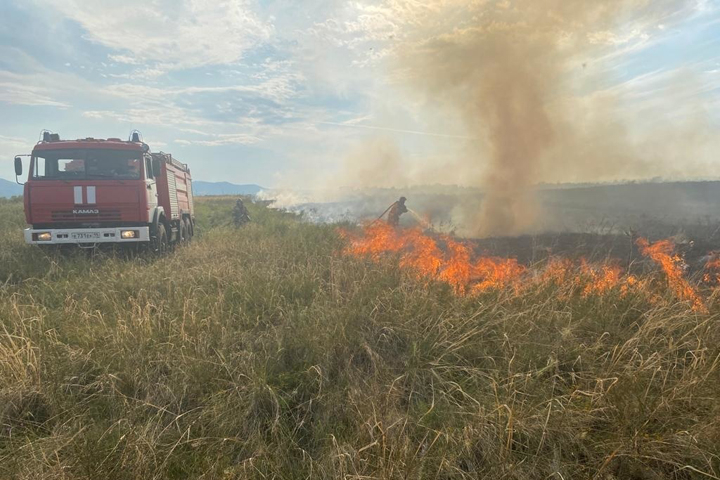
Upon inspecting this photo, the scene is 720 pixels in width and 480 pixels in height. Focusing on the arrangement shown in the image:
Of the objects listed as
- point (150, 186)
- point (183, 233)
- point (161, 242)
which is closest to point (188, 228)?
point (183, 233)

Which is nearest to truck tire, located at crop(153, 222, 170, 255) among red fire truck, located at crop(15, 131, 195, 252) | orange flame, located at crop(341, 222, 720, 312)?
red fire truck, located at crop(15, 131, 195, 252)

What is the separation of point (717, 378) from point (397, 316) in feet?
9.11

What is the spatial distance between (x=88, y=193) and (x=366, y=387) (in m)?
8.81

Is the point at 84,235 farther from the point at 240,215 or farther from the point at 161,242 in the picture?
the point at 240,215

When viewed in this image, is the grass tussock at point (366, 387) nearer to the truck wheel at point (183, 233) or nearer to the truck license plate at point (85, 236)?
the truck license plate at point (85, 236)

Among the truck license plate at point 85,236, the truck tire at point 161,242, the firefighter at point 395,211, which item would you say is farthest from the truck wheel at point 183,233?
the firefighter at point 395,211

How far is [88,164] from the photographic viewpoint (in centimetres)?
929

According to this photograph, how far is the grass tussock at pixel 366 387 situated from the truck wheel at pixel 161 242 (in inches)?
181

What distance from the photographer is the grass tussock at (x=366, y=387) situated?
2543 millimetres

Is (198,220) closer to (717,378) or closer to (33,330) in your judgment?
(33,330)

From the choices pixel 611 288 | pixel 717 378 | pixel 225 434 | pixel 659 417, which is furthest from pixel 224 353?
pixel 611 288

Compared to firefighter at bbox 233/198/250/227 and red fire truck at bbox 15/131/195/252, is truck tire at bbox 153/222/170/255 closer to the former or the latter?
red fire truck at bbox 15/131/195/252

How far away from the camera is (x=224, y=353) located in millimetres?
3955

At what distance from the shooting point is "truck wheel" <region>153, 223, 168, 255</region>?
10.3m
